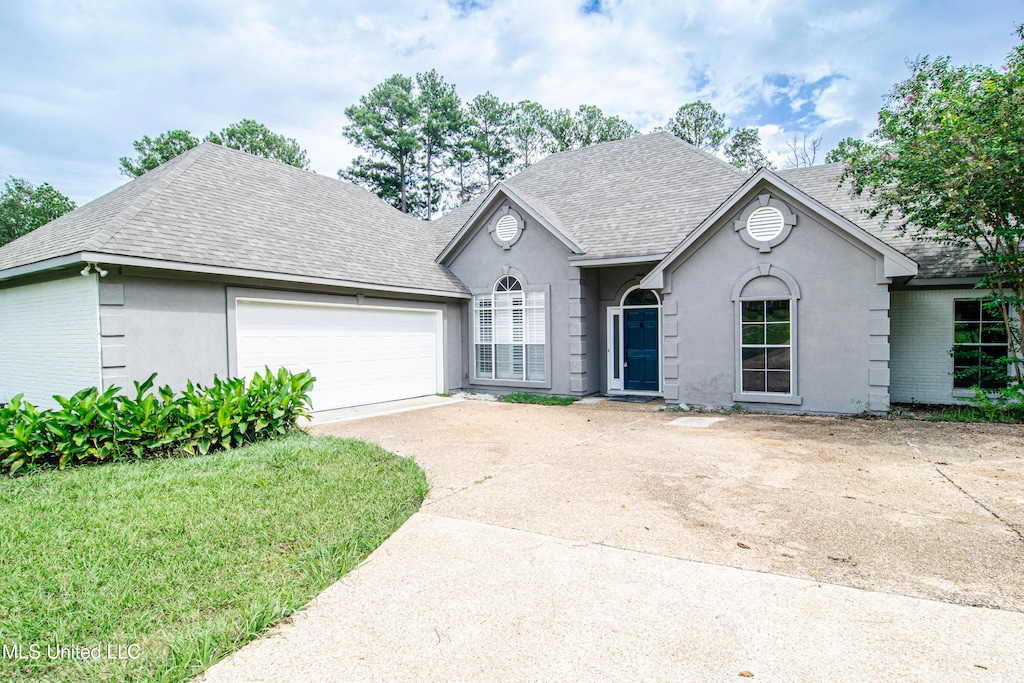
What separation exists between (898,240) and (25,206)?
43069 mm

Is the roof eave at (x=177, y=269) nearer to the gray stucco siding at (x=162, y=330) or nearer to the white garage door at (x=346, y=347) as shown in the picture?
the gray stucco siding at (x=162, y=330)

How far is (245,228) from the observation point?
35.8 ft

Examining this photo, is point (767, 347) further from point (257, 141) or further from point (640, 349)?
point (257, 141)

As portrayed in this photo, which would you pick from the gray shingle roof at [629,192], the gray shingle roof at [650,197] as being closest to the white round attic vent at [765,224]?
the gray shingle roof at [650,197]

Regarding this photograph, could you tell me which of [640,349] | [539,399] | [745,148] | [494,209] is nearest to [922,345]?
[640,349]

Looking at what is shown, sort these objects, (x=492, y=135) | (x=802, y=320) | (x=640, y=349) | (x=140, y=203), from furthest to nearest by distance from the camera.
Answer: (x=492, y=135) → (x=640, y=349) → (x=802, y=320) → (x=140, y=203)

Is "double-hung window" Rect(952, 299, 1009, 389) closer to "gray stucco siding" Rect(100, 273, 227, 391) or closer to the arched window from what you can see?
the arched window

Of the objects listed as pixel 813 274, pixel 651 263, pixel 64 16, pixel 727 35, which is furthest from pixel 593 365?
pixel 64 16

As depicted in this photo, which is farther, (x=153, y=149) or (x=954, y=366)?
(x=153, y=149)

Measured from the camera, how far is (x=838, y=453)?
23.9 feet

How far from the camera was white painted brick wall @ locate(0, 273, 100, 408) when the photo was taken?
27.8ft

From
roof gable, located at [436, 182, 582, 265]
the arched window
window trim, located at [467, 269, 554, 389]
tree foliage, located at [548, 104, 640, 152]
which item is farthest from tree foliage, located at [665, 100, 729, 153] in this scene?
window trim, located at [467, 269, 554, 389]

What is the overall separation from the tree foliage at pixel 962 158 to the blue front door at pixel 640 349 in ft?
16.6

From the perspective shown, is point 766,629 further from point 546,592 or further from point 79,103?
point 79,103
